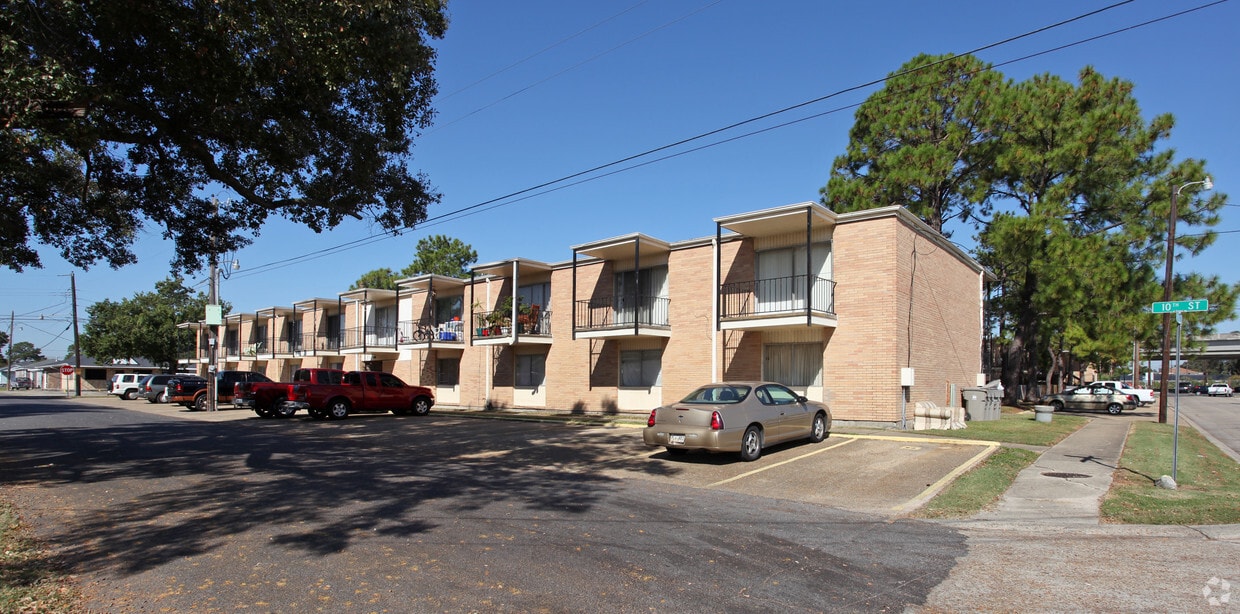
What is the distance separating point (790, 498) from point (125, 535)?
787 centimetres

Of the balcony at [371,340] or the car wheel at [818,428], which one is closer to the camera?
the car wheel at [818,428]

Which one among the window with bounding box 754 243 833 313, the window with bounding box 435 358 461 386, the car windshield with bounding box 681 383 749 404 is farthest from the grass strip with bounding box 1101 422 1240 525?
the window with bounding box 435 358 461 386

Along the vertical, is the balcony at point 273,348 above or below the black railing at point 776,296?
below

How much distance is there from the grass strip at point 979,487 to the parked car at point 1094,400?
2244 centimetres

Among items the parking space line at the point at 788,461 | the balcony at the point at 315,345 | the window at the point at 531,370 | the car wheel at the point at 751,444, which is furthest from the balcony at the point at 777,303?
the balcony at the point at 315,345

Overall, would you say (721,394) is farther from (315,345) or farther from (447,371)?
(315,345)

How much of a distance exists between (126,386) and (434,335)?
27311 mm

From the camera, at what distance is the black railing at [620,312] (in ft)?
74.6

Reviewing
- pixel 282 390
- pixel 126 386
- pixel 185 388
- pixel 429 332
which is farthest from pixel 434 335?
pixel 126 386

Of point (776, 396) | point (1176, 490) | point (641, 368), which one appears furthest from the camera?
point (641, 368)

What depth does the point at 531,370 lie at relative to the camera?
91.0ft

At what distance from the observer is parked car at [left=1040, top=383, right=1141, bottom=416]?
30.6 meters

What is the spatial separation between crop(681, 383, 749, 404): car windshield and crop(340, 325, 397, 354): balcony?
23897 millimetres

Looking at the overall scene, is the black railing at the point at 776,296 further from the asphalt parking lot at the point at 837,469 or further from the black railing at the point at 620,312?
the asphalt parking lot at the point at 837,469
